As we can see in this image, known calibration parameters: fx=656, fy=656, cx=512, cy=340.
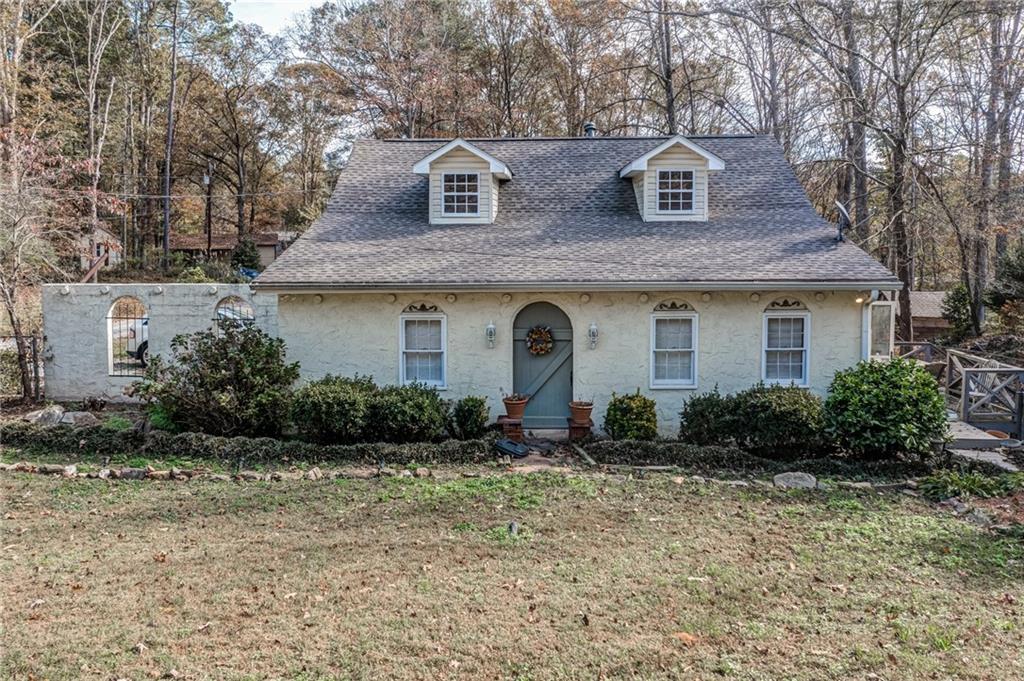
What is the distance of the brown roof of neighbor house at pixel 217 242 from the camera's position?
35156 millimetres

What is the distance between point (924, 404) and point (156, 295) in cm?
1450

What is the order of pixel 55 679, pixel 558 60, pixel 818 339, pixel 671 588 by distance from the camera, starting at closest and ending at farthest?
pixel 55 679 → pixel 671 588 → pixel 818 339 → pixel 558 60

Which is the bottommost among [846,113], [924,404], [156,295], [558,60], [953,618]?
[953,618]

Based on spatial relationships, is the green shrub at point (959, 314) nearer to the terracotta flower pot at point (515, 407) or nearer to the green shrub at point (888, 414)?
the green shrub at point (888, 414)

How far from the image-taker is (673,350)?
11.7 meters

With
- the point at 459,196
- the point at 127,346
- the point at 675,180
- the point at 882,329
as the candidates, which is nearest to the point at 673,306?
the point at 675,180

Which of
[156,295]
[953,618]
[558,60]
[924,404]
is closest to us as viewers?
[953,618]

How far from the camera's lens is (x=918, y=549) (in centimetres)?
686

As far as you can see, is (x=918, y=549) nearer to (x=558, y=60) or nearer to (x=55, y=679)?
(x=55, y=679)

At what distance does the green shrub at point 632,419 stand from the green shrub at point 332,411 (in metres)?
4.01

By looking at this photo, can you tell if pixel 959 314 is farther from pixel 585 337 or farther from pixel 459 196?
pixel 459 196

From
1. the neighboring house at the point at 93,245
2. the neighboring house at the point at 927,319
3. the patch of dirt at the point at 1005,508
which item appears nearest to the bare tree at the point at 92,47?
the neighboring house at the point at 93,245

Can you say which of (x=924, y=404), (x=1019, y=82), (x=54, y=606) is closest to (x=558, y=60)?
(x=1019, y=82)

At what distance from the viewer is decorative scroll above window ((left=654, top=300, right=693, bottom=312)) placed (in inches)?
459
